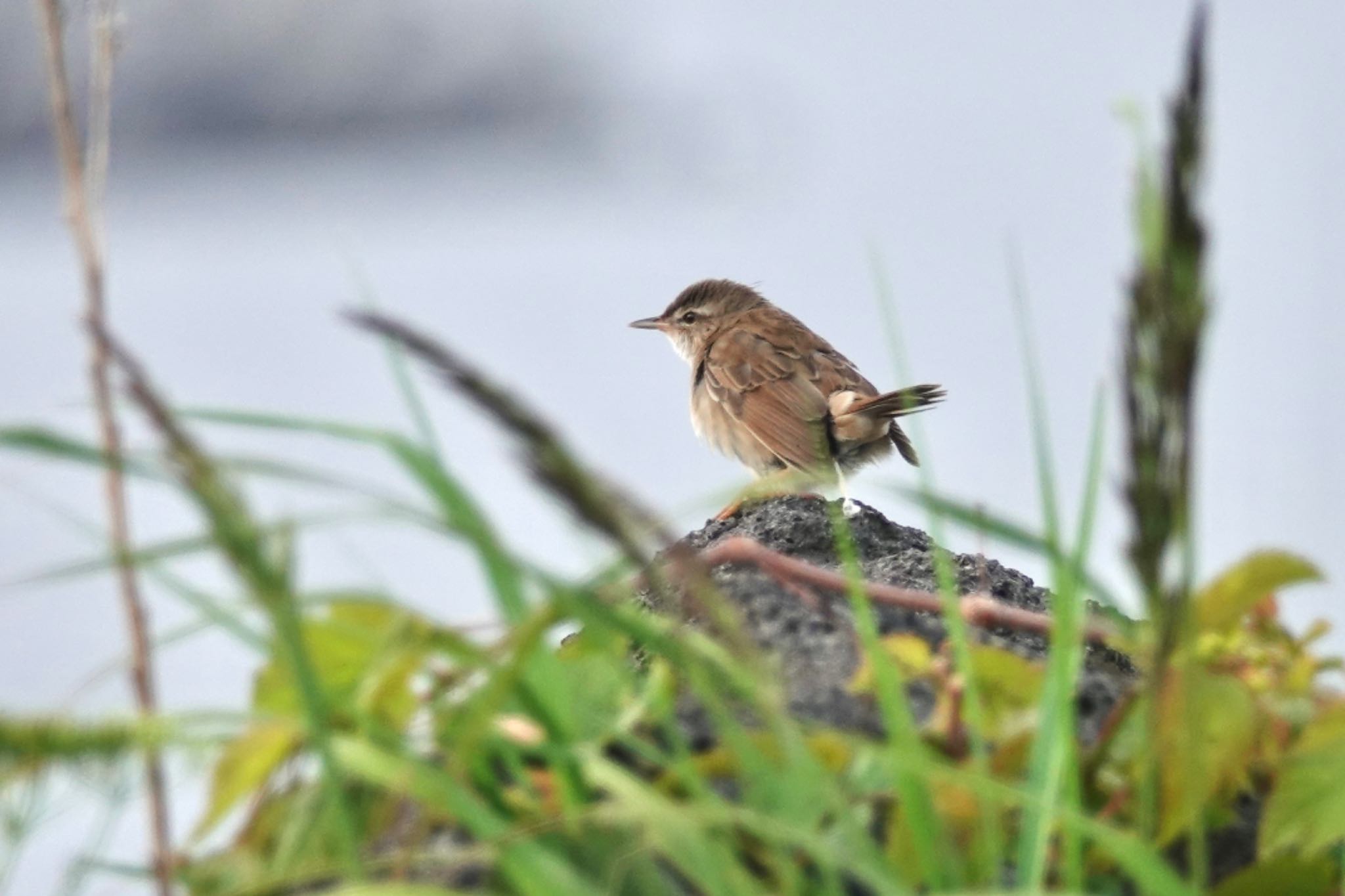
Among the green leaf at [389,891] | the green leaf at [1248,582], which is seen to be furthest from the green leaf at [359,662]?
the green leaf at [1248,582]

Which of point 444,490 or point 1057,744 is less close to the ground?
point 444,490

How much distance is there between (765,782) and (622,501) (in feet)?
0.94

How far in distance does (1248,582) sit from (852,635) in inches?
19.6

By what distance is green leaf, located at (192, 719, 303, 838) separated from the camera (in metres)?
1.35

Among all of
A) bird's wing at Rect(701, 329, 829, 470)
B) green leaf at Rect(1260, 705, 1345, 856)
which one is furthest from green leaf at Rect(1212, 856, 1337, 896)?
bird's wing at Rect(701, 329, 829, 470)

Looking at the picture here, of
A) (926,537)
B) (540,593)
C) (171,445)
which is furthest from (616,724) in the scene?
(926,537)

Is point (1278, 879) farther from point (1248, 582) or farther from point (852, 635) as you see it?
point (852, 635)

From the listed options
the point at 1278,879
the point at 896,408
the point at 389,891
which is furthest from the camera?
the point at 896,408

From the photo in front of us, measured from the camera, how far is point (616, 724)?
1471 mm

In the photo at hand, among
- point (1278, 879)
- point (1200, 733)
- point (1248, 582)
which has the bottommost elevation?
point (1278, 879)

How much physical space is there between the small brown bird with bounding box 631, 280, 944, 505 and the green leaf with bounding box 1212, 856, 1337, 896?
479 cm

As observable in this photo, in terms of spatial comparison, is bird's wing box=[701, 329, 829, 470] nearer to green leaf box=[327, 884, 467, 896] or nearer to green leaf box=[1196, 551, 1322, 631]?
green leaf box=[1196, 551, 1322, 631]

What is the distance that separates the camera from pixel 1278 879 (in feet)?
4.79

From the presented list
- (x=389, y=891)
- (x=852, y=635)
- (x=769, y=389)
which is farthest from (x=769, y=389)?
(x=389, y=891)
